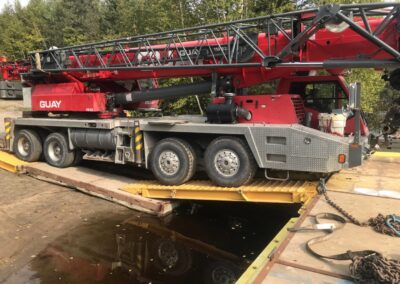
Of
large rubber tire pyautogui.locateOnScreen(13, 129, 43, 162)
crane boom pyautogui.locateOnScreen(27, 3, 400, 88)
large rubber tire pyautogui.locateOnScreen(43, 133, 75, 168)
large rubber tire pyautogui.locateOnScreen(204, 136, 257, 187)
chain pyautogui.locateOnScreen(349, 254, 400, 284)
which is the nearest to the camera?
chain pyautogui.locateOnScreen(349, 254, 400, 284)

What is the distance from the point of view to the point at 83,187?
8227mm

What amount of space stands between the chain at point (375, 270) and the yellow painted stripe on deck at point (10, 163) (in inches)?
332

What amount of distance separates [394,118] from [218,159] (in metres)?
2.98

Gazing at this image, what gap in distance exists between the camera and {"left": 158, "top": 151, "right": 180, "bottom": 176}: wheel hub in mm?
7273

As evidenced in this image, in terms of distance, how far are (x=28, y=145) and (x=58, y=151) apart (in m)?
1.07

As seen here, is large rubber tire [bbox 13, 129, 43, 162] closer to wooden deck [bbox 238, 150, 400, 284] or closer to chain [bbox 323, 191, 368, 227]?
Result: wooden deck [bbox 238, 150, 400, 284]

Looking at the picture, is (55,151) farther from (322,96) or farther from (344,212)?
(344,212)

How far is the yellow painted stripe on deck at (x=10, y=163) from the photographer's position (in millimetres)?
9759

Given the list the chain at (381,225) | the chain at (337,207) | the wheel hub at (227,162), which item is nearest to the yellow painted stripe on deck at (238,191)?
the chain at (337,207)

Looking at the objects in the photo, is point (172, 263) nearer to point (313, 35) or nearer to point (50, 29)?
point (313, 35)

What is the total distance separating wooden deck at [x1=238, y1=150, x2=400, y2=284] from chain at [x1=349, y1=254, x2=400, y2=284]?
13cm

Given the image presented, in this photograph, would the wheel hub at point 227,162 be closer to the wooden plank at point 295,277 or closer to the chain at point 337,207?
the chain at point 337,207

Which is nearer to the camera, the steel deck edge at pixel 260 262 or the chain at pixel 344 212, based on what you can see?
the steel deck edge at pixel 260 262

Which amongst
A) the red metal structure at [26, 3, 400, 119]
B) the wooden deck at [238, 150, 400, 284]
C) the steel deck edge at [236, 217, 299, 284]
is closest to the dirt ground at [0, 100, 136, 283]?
the red metal structure at [26, 3, 400, 119]
